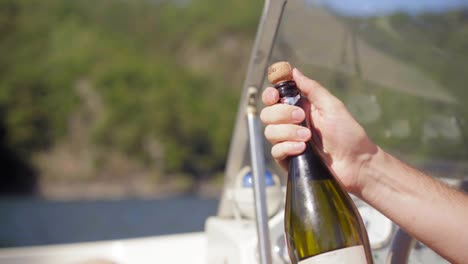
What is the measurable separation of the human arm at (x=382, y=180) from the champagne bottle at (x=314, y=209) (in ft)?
0.07

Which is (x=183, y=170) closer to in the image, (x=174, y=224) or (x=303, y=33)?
(x=174, y=224)

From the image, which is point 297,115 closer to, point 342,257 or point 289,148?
point 289,148

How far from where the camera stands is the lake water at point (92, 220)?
8.58 m

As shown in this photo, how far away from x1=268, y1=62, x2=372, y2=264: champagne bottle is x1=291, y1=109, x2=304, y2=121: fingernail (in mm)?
18

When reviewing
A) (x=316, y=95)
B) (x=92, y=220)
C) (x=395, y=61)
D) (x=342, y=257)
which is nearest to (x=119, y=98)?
A: (x=92, y=220)

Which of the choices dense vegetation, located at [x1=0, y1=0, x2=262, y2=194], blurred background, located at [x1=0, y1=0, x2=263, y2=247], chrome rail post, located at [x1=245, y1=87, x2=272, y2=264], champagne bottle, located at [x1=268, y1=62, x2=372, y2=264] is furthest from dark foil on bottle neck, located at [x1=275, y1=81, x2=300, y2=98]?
dense vegetation, located at [x1=0, y1=0, x2=262, y2=194]

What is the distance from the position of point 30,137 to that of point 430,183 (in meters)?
17.3

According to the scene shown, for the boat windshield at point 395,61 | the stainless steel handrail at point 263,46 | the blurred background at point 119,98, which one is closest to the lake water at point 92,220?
the blurred background at point 119,98

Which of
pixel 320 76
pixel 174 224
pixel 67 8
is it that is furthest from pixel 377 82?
pixel 67 8

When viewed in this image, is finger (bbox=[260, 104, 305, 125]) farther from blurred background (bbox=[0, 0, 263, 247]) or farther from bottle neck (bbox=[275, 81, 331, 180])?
blurred background (bbox=[0, 0, 263, 247])

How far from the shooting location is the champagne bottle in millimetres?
617

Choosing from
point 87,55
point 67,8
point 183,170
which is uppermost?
point 67,8

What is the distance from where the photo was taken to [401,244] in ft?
2.79

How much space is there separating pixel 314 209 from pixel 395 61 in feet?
2.06
